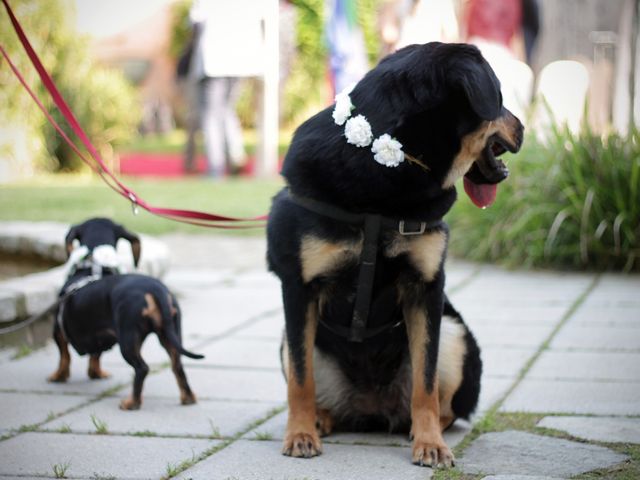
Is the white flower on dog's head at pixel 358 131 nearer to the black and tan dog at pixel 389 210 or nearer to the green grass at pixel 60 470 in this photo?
the black and tan dog at pixel 389 210

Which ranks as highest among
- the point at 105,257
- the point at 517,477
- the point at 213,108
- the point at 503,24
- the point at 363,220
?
the point at 503,24

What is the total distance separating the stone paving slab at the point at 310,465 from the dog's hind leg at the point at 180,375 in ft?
2.09

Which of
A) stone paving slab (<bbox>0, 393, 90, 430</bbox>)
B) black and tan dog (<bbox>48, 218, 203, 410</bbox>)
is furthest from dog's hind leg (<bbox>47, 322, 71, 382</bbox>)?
stone paving slab (<bbox>0, 393, 90, 430</bbox>)

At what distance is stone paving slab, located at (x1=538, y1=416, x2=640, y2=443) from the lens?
140 inches

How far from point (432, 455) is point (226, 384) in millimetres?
1460

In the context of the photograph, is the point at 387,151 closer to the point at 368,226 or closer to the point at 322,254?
the point at 368,226

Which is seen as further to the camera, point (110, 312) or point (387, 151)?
point (110, 312)

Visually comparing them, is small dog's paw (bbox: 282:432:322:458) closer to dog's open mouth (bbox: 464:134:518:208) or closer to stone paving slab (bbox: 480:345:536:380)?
dog's open mouth (bbox: 464:134:518:208)

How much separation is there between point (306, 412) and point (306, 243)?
594 millimetres

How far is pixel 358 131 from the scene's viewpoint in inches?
127

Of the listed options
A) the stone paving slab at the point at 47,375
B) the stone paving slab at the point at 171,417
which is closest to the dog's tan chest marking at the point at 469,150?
the stone paving slab at the point at 171,417

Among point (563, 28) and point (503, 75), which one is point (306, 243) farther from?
point (563, 28)

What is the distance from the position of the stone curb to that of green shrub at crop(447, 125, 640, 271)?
2678mm

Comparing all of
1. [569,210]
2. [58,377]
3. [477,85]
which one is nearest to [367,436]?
[477,85]
